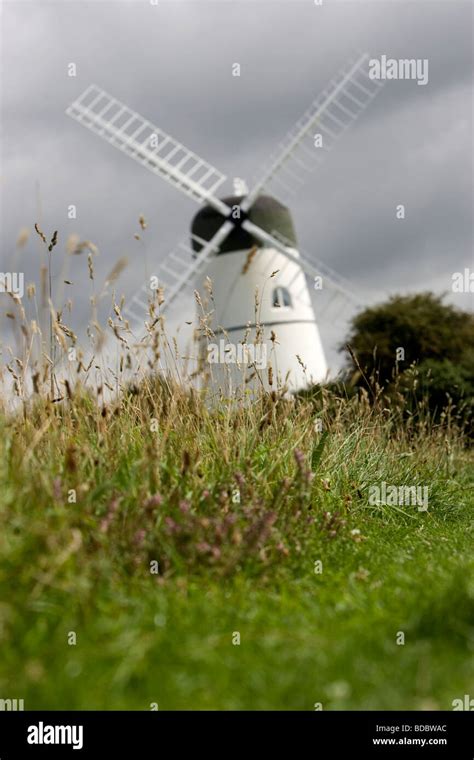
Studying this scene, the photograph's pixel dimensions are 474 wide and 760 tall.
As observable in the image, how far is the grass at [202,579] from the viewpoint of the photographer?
2.88 meters

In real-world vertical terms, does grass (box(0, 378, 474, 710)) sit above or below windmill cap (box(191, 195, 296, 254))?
below

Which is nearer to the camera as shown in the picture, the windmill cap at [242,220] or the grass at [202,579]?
the grass at [202,579]

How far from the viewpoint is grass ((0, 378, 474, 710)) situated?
2883mm

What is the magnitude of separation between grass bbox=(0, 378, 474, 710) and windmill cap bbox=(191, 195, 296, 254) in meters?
16.7

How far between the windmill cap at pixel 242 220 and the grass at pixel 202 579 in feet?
54.8

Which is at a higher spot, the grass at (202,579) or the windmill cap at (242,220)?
the windmill cap at (242,220)

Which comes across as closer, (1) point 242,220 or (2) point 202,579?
(2) point 202,579

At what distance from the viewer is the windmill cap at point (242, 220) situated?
2245 centimetres

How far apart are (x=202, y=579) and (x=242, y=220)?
19351 millimetres

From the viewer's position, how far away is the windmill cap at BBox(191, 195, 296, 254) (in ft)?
73.7

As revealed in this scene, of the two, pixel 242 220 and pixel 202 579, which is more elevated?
pixel 242 220

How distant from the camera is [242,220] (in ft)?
74.0

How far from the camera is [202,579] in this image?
393cm

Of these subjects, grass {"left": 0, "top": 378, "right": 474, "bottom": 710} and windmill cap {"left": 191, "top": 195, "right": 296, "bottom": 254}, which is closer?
grass {"left": 0, "top": 378, "right": 474, "bottom": 710}
